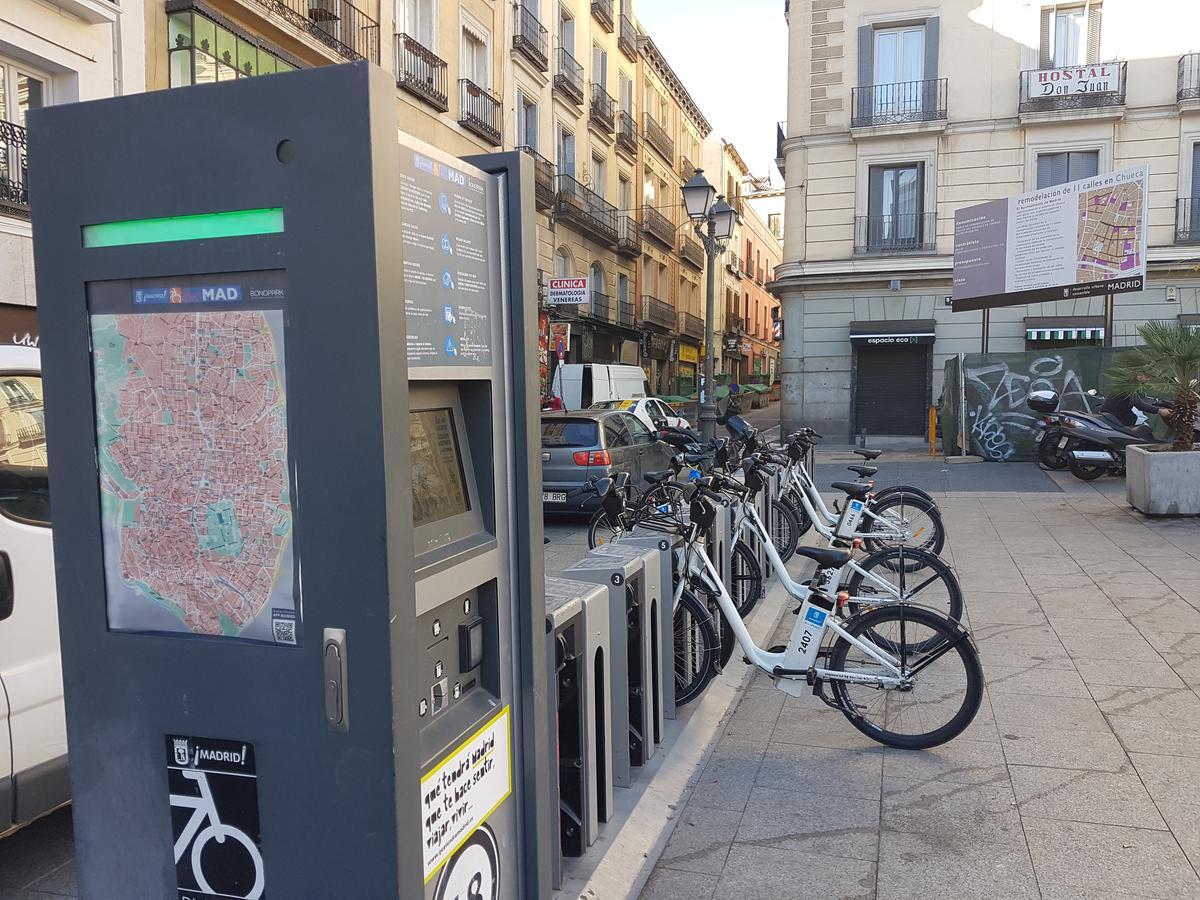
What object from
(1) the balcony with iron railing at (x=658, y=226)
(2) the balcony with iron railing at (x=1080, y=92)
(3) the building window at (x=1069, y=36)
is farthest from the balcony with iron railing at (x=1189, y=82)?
(1) the balcony with iron railing at (x=658, y=226)

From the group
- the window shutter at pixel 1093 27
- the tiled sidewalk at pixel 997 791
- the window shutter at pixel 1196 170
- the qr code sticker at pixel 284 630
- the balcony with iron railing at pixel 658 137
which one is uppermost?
the balcony with iron railing at pixel 658 137

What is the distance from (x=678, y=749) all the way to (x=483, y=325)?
101 inches

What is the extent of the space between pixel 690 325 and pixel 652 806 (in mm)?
43043

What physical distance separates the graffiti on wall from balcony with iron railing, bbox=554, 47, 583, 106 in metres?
15.6

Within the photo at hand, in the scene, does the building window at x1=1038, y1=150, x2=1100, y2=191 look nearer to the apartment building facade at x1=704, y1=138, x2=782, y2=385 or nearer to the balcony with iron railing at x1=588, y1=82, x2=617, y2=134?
the balcony with iron railing at x1=588, y1=82, x2=617, y2=134

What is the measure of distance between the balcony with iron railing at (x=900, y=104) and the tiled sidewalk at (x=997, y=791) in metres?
20.3

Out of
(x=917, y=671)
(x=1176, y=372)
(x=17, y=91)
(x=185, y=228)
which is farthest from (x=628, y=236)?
(x=185, y=228)

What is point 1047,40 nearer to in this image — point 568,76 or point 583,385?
point 568,76

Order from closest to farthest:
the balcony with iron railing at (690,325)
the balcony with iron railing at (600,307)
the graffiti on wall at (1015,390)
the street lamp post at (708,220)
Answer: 1. the street lamp post at (708,220)
2. the graffiti on wall at (1015,390)
3. the balcony with iron railing at (600,307)
4. the balcony with iron railing at (690,325)

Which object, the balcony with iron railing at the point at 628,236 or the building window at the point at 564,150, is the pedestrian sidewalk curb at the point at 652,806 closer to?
the building window at the point at 564,150

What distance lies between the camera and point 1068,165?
23.7 meters

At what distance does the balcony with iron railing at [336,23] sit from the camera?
52.6ft

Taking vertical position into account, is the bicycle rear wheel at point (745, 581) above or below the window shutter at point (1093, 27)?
below

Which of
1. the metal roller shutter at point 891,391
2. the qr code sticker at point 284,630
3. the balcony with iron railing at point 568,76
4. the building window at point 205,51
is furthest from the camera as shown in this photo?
the balcony with iron railing at point 568,76
